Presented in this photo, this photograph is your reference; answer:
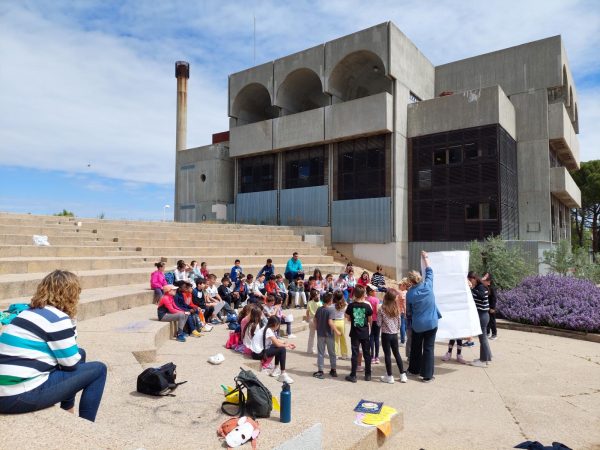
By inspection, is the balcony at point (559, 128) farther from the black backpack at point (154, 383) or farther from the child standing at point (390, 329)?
the black backpack at point (154, 383)

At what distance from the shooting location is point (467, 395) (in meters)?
6.98

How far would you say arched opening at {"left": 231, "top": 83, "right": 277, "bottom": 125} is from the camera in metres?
32.4

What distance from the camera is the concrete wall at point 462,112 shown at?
22.4 meters

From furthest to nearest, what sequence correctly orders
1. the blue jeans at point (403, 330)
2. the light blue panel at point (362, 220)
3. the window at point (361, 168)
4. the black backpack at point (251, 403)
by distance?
the window at point (361, 168) → the light blue panel at point (362, 220) → the blue jeans at point (403, 330) → the black backpack at point (251, 403)

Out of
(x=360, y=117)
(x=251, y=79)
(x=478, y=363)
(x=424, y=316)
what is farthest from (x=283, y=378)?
(x=251, y=79)

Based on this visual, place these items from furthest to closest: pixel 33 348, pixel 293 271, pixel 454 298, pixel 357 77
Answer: pixel 357 77, pixel 293 271, pixel 454 298, pixel 33 348

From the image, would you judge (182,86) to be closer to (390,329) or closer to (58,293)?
(390,329)

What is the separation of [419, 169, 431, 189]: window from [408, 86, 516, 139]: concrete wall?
2.17m

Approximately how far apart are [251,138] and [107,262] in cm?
1826

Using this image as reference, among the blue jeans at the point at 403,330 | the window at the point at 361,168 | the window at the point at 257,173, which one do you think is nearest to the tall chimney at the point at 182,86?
the window at the point at 257,173

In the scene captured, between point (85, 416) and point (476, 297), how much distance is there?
7763 millimetres

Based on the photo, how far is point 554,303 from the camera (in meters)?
12.7

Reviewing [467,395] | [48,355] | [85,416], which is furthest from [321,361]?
[48,355]

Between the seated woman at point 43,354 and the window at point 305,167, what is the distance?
24323mm
